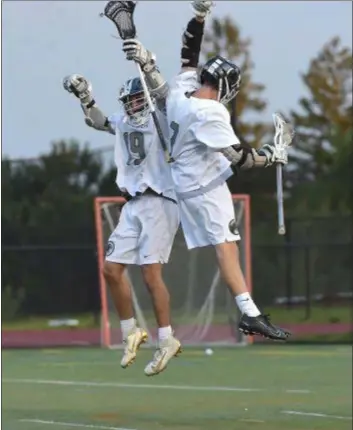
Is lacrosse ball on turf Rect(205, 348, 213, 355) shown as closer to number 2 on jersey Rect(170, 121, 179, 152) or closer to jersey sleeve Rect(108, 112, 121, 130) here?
jersey sleeve Rect(108, 112, 121, 130)

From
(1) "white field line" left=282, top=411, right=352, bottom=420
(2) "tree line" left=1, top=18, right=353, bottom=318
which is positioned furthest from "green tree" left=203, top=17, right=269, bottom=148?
(1) "white field line" left=282, top=411, right=352, bottom=420

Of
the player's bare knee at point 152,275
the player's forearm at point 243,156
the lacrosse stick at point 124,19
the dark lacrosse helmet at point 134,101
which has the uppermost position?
the lacrosse stick at point 124,19

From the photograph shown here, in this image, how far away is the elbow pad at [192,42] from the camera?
8133 millimetres

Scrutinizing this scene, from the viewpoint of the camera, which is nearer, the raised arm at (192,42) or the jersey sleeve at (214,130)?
the jersey sleeve at (214,130)

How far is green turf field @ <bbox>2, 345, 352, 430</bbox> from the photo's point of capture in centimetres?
923

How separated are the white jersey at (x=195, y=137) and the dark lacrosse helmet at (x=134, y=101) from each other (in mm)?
240

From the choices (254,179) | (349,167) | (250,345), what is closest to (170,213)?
(250,345)

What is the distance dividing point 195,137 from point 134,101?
26.9 inches

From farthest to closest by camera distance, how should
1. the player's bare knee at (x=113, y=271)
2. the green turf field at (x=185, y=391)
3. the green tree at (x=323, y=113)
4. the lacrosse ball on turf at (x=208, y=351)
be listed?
1. the green tree at (x=323, y=113)
2. the lacrosse ball on turf at (x=208, y=351)
3. the green turf field at (x=185, y=391)
4. the player's bare knee at (x=113, y=271)

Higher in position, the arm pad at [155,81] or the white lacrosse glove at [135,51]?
the white lacrosse glove at [135,51]

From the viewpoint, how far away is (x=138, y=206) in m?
8.47

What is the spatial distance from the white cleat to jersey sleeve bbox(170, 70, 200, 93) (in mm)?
1676

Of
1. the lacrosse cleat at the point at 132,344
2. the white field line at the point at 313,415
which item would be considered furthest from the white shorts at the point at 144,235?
the white field line at the point at 313,415

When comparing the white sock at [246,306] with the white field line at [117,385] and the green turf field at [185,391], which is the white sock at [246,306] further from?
the white field line at [117,385]
